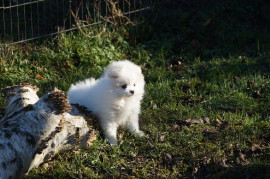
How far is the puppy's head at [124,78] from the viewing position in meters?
4.54

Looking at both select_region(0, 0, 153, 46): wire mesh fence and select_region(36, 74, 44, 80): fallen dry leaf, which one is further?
select_region(0, 0, 153, 46): wire mesh fence

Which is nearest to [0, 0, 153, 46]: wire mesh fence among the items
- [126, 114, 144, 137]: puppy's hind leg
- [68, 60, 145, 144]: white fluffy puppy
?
[68, 60, 145, 144]: white fluffy puppy

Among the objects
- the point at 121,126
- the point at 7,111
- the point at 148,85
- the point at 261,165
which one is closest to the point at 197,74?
the point at 148,85

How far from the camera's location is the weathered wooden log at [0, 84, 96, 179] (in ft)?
12.5

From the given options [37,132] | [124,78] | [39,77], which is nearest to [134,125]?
[124,78]

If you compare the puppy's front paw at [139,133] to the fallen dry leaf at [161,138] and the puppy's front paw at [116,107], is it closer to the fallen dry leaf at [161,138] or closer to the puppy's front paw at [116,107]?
the fallen dry leaf at [161,138]

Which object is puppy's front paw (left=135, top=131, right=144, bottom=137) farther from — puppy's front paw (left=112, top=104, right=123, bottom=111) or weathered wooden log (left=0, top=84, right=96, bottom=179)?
weathered wooden log (left=0, top=84, right=96, bottom=179)

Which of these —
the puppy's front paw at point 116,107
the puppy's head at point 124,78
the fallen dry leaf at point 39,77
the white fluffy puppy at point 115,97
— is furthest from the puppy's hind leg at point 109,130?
the fallen dry leaf at point 39,77

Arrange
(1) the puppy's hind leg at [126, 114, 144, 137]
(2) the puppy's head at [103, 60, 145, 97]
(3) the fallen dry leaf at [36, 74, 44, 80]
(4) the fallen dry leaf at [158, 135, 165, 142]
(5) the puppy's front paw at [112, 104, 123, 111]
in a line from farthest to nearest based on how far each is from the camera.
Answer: (3) the fallen dry leaf at [36, 74, 44, 80]
(1) the puppy's hind leg at [126, 114, 144, 137]
(4) the fallen dry leaf at [158, 135, 165, 142]
(5) the puppy's front paw at [112, 104, 123, 111]
(2) the puppy's head at [103, 60, 145, 97]

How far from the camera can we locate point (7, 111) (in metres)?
4.56

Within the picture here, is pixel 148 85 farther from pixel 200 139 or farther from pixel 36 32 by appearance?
pixel 36 32

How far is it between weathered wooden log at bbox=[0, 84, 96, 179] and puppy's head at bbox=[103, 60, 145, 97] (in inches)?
18.0

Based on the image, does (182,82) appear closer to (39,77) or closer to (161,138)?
(161,138)

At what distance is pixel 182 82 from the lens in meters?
5.98
